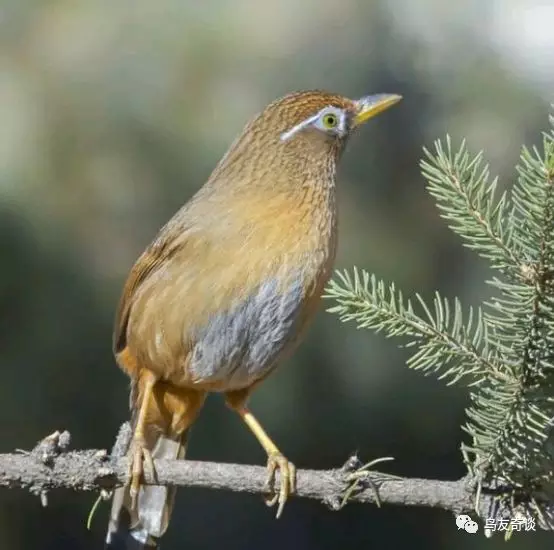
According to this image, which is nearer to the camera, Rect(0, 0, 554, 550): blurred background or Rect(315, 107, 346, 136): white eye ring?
Rect(315, 107, 346, 136): white eye ring

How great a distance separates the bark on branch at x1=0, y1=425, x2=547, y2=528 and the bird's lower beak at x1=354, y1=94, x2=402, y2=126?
0.92 metres

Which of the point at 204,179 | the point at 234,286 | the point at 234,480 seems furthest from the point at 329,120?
the point at 204,179

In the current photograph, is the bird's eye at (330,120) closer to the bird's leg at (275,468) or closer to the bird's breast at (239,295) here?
the bird's breast at (239,295)

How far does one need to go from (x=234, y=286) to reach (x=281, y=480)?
0.40m

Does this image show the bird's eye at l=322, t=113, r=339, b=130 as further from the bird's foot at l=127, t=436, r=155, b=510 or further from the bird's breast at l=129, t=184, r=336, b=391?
the bird's foot at l=127, t=436, r=155, b=510

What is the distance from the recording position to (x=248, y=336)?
2207 mm

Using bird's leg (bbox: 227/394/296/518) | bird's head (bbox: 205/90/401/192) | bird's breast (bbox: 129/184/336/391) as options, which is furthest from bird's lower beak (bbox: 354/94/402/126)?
bird's leg (bbox: 227/394/296/518)

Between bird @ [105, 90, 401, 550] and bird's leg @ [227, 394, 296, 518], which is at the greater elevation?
bird @ [105, 90, 401, 550]

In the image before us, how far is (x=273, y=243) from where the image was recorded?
2.16 metres

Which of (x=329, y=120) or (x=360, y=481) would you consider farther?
(x=329, y=120)

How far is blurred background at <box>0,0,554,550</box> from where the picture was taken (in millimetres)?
3369

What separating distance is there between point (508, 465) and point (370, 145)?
225 centimetres

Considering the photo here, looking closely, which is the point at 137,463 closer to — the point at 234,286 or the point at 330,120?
the point at 234,286

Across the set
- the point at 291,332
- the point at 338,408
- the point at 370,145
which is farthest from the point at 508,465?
the point at 370,145
